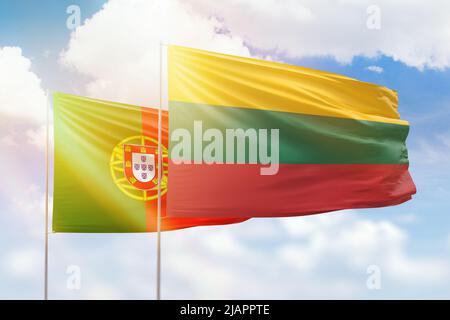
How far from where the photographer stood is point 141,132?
9969 millimetres

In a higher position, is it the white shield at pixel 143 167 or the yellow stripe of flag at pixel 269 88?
the yellow stripe of flag at pixel 269 88

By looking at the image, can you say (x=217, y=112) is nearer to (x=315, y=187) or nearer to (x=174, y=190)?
(x=174, y=190)

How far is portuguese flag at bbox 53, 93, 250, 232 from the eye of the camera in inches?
361

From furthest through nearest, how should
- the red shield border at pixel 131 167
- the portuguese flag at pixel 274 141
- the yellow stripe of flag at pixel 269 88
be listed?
the red shield border at pixel 131 167 < the yellow stripe of flag at pixel 269 88 < the portuguese flag at pixel 274 141

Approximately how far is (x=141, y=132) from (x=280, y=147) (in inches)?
135

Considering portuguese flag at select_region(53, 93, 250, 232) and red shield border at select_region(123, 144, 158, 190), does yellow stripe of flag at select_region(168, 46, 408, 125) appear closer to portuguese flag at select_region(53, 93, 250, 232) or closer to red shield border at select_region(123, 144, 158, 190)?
portuguese flag at select_region(53, 93, 250, 232)

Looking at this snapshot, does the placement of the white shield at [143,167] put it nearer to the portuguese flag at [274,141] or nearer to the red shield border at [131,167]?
the red shield border at [131,167]

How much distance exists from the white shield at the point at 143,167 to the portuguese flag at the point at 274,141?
10.3 ft

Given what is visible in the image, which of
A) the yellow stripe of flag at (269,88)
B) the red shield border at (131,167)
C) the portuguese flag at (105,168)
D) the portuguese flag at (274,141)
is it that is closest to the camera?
the portuguese flag at (274,141)

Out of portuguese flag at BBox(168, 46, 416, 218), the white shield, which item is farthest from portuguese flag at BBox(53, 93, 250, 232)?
portuguese flag at BBox(168, 46, 416, 218)

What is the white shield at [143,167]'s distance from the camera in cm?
977

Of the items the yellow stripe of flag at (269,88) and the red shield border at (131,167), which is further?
the red shield border at (131,167)

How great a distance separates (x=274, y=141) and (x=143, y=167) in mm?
3228

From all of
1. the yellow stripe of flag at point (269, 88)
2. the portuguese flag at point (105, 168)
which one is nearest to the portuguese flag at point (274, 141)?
the yellow stripe of flag at point (269, 88)
